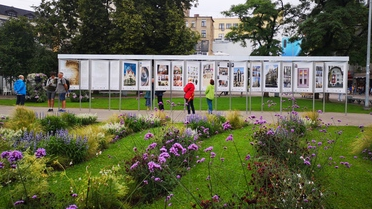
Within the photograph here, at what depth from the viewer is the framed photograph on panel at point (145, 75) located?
1864 centimetres

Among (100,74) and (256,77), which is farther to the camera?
(256,77)

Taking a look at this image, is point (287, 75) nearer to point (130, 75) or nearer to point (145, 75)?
point (145, 75)

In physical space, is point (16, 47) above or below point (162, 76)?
above

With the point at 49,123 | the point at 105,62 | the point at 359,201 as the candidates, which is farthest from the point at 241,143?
the point at 105,62

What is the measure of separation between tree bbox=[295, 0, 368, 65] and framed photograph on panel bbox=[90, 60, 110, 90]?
1955 cm

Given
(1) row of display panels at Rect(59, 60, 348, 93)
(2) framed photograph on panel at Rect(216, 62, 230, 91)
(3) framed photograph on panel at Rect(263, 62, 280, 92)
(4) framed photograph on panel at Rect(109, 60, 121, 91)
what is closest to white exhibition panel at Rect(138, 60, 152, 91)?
(1) row of display panels at Rect(59, 60, 348, 93)

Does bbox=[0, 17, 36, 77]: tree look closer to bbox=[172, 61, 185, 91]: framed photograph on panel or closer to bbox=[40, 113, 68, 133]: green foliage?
bbox=[172, 61, 185, 91]: framed photograph on panel

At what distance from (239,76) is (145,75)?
192 inches

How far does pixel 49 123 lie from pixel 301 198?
833cm

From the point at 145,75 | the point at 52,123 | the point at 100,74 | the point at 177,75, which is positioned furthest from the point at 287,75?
the point at 52,123

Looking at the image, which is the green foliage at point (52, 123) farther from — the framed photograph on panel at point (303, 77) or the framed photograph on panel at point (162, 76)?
the framed photograph on panel at point (303, 77)

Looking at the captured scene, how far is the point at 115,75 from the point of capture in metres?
18.7

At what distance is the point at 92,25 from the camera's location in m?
41.9

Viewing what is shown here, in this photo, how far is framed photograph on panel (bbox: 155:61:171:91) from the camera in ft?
61.0
